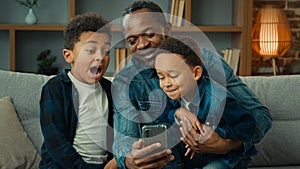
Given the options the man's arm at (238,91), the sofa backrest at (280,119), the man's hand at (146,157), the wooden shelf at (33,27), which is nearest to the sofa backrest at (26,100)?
the man's hand at (146,157)

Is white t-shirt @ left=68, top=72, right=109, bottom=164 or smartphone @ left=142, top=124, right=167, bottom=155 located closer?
smartphone @ left=142, top=124, right=167, bottom=155

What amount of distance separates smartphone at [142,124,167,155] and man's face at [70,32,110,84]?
0.31m

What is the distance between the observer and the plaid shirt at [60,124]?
Result: 7.05ft

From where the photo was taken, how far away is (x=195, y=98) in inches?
78.3

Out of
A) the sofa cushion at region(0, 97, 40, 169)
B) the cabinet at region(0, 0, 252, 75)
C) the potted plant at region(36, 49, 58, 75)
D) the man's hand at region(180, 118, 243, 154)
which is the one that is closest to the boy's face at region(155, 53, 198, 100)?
the man's hand at region(180, 118, 243, 154)

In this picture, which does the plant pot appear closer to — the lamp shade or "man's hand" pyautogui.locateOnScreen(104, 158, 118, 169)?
the lamp shade

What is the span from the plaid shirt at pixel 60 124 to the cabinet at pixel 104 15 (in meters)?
2.05

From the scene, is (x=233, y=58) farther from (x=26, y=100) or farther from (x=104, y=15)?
(x=26, y=100)

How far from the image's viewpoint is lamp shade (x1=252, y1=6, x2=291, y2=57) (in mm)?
4262

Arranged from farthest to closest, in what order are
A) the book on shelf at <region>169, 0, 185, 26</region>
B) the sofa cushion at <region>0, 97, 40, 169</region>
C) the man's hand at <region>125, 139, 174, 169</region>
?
1. the book on shelf at <region>169, 0, 185, 26</region>
2. the sofa cushion at <region>0, 97, 40, 169</region>
3. the man's hand at <region>125, 139, 174, 169</region>

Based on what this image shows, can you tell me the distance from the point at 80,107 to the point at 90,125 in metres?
0.07

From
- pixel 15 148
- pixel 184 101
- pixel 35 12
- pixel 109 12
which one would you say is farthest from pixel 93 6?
pixel 184 101

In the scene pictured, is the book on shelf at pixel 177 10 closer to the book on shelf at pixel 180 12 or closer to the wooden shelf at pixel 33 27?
the book on shelf at pixel 180 12

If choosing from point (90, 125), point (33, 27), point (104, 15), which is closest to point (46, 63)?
point (33, 27)
